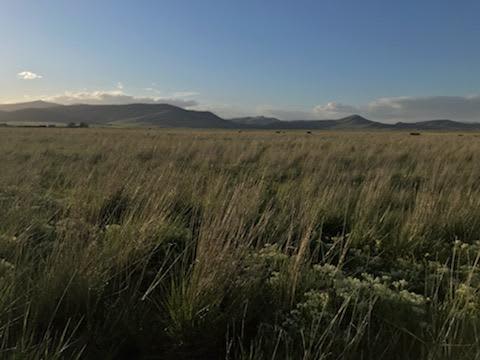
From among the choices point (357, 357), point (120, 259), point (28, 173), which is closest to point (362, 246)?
point (357, 357)

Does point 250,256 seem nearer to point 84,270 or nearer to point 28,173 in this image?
point 84,270

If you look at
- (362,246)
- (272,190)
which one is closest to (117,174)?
(272,190)

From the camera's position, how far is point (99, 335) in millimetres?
2654

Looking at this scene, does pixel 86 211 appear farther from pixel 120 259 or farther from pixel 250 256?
pixel 250 256

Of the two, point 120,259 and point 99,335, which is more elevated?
point 120,259

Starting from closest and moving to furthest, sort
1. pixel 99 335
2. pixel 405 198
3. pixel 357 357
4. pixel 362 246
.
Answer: pixel 357 357
pixel 99 335
pixel 362 246
pixel 405 198

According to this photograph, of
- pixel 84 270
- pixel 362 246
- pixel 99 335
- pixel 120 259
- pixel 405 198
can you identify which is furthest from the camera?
pixel 405 198

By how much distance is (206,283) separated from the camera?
113 inches

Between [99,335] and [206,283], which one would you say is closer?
[99,335]

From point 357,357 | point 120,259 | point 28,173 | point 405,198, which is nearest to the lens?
point 357,357

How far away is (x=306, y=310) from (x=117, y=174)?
4.82 meters

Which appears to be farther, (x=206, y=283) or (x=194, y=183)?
(x=194, y=183)

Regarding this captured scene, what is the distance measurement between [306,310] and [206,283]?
0.71 metres

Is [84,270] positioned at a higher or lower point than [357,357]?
higher
